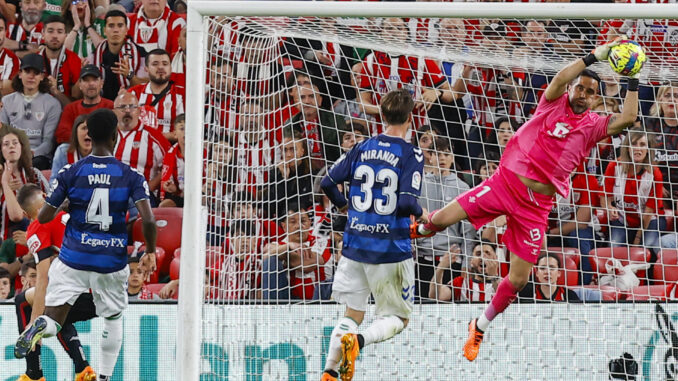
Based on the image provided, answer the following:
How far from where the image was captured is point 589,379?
7.56 meters

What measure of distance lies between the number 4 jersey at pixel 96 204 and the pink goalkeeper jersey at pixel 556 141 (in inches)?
99.6

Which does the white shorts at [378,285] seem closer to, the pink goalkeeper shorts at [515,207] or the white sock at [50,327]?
the pink goalkeeper shorts at [515,207]

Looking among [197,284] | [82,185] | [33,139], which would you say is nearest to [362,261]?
[197,284]

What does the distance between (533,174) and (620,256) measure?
203cm

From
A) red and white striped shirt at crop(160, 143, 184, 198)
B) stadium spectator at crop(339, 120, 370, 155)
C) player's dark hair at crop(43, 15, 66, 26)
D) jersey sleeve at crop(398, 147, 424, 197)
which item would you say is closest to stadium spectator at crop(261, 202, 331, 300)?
stadium spectator at crop(339, 120, 370, 155)

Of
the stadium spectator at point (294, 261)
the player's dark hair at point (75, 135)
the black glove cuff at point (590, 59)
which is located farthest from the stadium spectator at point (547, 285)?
the player's dark hair at point (75, 135)

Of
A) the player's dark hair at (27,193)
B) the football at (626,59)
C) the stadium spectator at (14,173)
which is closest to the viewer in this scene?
the football at (626,59)

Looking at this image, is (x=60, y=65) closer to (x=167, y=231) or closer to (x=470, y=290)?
(x=167, y=231)

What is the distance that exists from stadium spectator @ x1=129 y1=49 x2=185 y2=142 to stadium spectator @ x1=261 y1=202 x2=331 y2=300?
6.99 feet

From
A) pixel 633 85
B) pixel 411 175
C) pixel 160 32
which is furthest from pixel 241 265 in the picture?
pixel 160 32

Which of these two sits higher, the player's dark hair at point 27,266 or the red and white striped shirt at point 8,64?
the red and white striped shirt at point 8,64

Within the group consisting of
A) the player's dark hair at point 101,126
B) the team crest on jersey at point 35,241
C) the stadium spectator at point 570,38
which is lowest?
the team crest on jersey at point 35,241

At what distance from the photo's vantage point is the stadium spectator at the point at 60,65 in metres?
9.66

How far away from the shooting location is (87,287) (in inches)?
281
